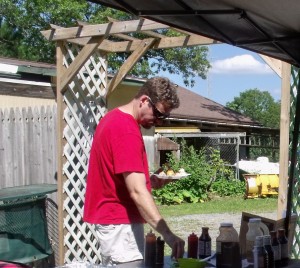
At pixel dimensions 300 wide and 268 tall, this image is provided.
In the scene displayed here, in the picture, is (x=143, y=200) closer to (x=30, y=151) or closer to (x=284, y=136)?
(x=284, y=136)

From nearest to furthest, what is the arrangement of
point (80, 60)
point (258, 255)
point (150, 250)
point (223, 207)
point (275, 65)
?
1. point (258, 255)
2. point (150, 250)
3. point (275, 65)
4. point (80, 60)
5. point (223, 207)

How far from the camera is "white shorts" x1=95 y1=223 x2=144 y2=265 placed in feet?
11.1

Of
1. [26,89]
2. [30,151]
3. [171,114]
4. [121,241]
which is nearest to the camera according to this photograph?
[121,241]

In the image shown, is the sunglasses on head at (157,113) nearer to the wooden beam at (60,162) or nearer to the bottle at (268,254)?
the bottle at (268,254)

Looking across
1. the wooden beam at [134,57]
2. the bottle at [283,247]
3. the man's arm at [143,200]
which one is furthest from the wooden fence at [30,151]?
the bottle at [283,247]

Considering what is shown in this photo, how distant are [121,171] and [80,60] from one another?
10.9 feet

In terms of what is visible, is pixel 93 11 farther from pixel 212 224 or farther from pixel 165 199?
pixel 212 224

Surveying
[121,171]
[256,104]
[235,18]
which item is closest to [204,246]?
[121,171]

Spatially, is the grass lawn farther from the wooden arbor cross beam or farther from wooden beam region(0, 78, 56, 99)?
the wooden arbor cross beam

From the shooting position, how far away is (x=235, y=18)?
3.20 metres

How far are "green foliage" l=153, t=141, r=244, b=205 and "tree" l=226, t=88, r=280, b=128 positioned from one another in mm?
44707

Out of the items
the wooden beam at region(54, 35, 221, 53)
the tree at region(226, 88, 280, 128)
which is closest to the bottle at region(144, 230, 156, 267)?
the wooden beam at region(54, 35, 221, 53)

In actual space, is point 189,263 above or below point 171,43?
below

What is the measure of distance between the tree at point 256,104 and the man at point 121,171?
57.7 metres
